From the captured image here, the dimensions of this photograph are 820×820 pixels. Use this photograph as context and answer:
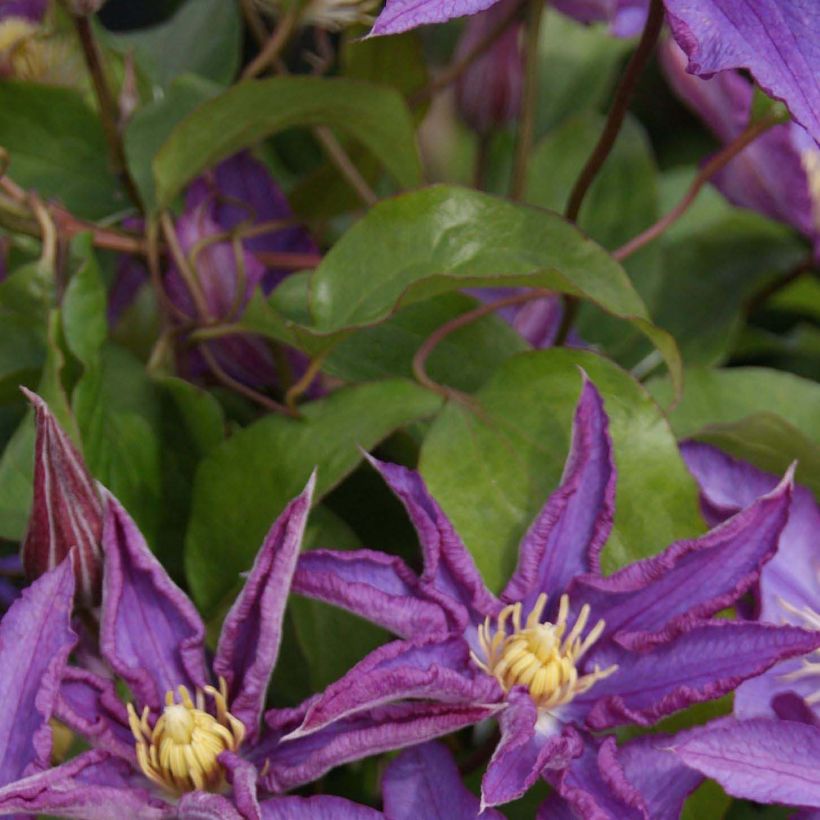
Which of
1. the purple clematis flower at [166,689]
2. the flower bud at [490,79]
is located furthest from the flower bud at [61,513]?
the flower bud at [490,79]

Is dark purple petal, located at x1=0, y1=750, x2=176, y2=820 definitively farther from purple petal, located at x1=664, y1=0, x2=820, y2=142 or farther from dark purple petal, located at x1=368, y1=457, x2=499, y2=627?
purple petal, located at x1=664, y1=0, x2=820, y2=142

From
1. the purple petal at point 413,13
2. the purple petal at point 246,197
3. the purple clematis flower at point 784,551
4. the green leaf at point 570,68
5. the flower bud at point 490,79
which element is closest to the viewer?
the purple petal at point 413,13

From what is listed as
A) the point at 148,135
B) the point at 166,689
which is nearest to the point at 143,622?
the point at 166,689

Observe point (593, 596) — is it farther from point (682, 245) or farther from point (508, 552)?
point (682, 245)

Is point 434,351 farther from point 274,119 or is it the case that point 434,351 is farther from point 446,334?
point 274,119

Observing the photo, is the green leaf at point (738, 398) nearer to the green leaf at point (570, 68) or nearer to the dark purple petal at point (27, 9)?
the green leaf at point (570, 68)

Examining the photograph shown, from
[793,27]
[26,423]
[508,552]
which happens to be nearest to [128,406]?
[26,423]
